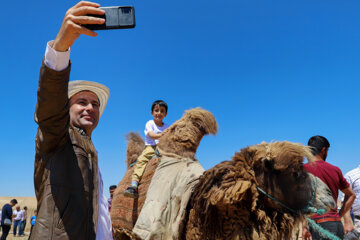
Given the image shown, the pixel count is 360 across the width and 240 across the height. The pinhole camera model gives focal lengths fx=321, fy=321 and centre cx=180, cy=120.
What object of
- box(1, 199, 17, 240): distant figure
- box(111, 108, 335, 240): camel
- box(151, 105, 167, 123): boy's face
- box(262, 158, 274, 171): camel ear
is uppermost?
box(151, 105, 167, 123): boy's face

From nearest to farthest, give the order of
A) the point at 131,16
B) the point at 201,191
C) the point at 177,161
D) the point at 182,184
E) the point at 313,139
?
the point at 131,16, the point at 201,191, the point at 182,184, the point at 177,161, the point at 313,139

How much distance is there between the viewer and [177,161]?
13.8ft

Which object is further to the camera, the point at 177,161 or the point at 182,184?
the point at 177,161

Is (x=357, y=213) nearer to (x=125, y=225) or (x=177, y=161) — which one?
(x=177, y=161)

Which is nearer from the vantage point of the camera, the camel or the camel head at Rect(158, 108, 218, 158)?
the camel

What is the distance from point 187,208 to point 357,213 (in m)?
3.97

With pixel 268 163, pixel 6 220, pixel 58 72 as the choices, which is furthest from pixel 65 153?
pixel 6 220

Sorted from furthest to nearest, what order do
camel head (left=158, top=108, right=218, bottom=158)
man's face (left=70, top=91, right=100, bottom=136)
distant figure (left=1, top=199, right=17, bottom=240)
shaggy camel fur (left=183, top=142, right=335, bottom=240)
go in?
distant figure (left=1, top=199, right=17, bottom=240) < camel head (left=158, top=108, right=218, bottom=158) < shaggy camel fur (left=183, top=142, right=335, bottom=240) < man's face (left=70, top=91, right=100, bottom=136)

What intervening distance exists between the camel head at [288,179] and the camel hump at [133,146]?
2517mm

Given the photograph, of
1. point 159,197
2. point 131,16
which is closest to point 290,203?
point 159,197

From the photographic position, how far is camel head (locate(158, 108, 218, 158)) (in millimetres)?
4398

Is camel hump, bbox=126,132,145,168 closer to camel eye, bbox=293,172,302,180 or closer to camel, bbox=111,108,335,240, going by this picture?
camel, bbox=111,108,335,240

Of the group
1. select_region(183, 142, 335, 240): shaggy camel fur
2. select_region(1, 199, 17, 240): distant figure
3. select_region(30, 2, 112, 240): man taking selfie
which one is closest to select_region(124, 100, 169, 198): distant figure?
select_region(183, 142, 335, 240): shaggy camel fur

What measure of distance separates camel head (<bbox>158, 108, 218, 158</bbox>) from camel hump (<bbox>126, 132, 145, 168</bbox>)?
3.22 feet
